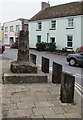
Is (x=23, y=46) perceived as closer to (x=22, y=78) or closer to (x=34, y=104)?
(x=22, y=78)

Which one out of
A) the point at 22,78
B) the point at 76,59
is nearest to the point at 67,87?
the point at 22,78

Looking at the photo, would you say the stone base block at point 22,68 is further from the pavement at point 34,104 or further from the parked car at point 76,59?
the parked car at point 76,59

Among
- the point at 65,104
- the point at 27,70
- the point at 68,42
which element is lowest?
the point at 65,104

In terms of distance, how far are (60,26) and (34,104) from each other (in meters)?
24.4

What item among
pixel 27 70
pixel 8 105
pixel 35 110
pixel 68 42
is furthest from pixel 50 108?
pixel 68 42

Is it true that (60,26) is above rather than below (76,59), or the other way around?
above

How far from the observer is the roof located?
2665cm

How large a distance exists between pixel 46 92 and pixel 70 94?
1.04m

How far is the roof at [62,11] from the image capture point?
1049 inches

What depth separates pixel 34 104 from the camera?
465 centimetres

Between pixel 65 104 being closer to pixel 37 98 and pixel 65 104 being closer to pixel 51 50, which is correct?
pixel 37 98

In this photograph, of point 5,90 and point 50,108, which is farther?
point 5,90

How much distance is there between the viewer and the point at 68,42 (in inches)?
1050

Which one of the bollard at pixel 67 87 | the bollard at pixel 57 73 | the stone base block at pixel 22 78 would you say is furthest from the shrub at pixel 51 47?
the bollard at pixel 67 87
